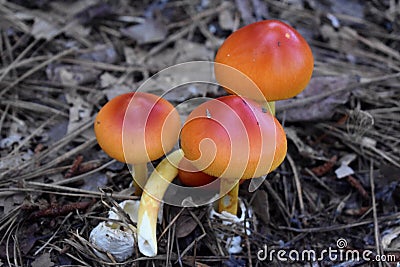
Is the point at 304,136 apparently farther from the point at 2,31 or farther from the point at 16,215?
the point at 2,31

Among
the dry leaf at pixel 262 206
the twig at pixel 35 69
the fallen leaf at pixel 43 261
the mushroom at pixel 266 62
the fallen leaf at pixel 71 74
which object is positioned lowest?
the dry leaf at pixel 262 206

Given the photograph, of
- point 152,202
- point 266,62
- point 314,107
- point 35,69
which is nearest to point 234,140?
point 266,62

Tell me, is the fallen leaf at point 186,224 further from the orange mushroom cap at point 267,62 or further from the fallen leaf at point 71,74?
the fallen leaf at point 71,74

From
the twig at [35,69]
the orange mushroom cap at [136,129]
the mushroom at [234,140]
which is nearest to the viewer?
the mushroom at [234,140]

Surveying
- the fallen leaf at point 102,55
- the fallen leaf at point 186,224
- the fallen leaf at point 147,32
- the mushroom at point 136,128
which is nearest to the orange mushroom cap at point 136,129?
the mushroom at point 136,128

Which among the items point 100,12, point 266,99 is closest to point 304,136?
point 266,99

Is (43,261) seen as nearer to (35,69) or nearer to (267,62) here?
(267,62)
